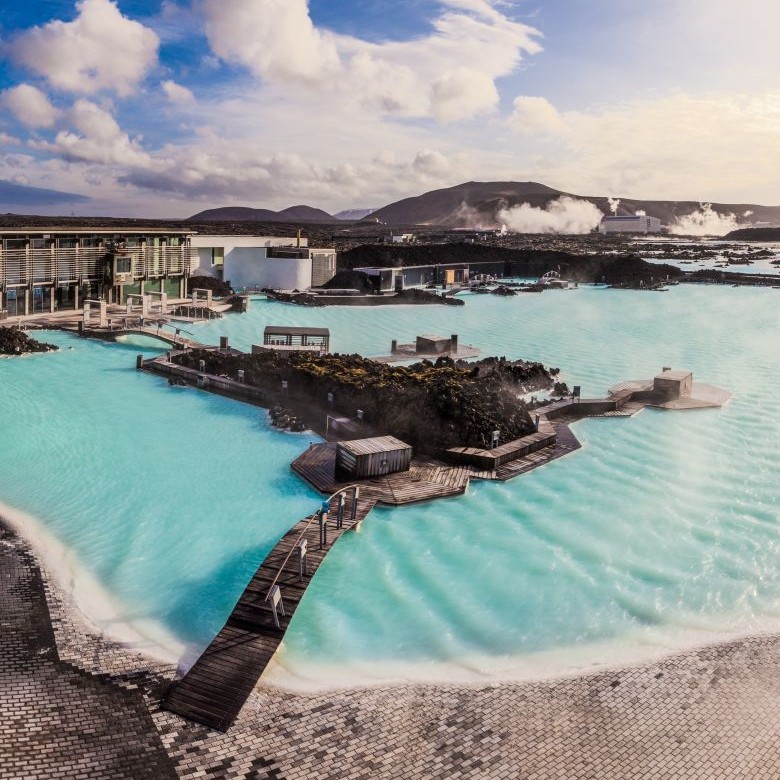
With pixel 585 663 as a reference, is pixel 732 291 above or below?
above

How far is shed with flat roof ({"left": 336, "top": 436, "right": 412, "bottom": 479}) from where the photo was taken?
60.4 ft

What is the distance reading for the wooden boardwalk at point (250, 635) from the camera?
9750mm

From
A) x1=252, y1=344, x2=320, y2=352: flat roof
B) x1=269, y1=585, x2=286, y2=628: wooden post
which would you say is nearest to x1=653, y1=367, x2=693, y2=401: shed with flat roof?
x1=252, y1=344, x2=320, y2=352: flat roof

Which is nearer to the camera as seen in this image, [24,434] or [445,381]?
[24,434]

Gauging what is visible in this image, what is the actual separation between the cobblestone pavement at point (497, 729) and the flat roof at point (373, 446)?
27.3 ft

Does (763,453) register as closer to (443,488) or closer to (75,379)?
(443,488)

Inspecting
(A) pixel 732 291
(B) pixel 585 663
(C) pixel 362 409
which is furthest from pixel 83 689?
(A) pixel 732 291

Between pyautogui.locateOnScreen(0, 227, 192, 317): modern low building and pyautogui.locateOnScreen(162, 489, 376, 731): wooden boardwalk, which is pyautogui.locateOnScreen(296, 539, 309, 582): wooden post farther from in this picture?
pyautogui.locateOnScreen(0, 227, 192, 317): modern low building

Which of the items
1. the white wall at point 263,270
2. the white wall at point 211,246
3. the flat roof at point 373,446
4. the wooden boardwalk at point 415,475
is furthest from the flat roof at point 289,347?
the white wall at point 263,270

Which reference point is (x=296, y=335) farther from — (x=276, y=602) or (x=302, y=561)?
(x=276, y=602)

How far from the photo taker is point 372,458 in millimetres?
18547

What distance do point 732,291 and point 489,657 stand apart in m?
84.6

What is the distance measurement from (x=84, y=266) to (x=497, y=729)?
4200 cm

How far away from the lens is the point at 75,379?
30.5 metres
